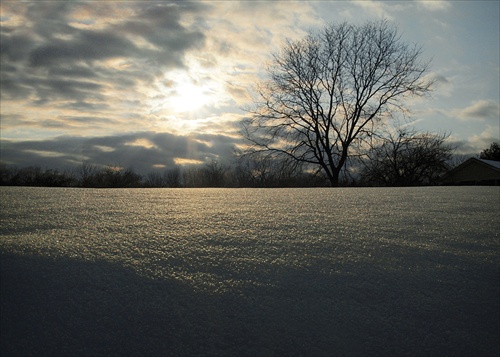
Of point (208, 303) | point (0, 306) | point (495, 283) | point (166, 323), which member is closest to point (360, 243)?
point (495, 283)

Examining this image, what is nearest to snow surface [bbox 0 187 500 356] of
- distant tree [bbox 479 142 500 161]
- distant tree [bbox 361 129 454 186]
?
distant tree [bbox 361 129 454 186]

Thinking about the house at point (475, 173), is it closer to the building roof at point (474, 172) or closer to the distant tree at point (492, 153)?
the building roof at point (474, 172)

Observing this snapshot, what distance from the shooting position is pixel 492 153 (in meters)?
34.2

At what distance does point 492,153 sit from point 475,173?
33.0 feet

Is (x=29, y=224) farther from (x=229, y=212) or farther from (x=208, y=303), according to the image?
(x=208, y=303)

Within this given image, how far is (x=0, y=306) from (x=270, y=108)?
1684 centimetres

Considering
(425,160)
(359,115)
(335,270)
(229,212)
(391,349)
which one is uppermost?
(359,115)

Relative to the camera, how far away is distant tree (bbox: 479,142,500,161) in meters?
33.8

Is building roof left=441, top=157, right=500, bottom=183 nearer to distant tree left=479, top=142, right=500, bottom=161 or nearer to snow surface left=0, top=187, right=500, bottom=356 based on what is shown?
distant tree left=479, top=142, right=500, bottom=161

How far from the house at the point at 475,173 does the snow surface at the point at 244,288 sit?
27.0m

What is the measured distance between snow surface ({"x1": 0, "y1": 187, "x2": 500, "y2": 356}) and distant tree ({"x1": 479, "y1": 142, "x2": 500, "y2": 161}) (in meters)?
40.4

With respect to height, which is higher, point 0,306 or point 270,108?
point 270,108

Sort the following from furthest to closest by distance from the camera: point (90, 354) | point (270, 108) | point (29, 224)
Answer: point (270, 108), point (29, 224), point (90, 354)

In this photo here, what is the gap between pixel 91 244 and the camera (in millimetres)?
1186
